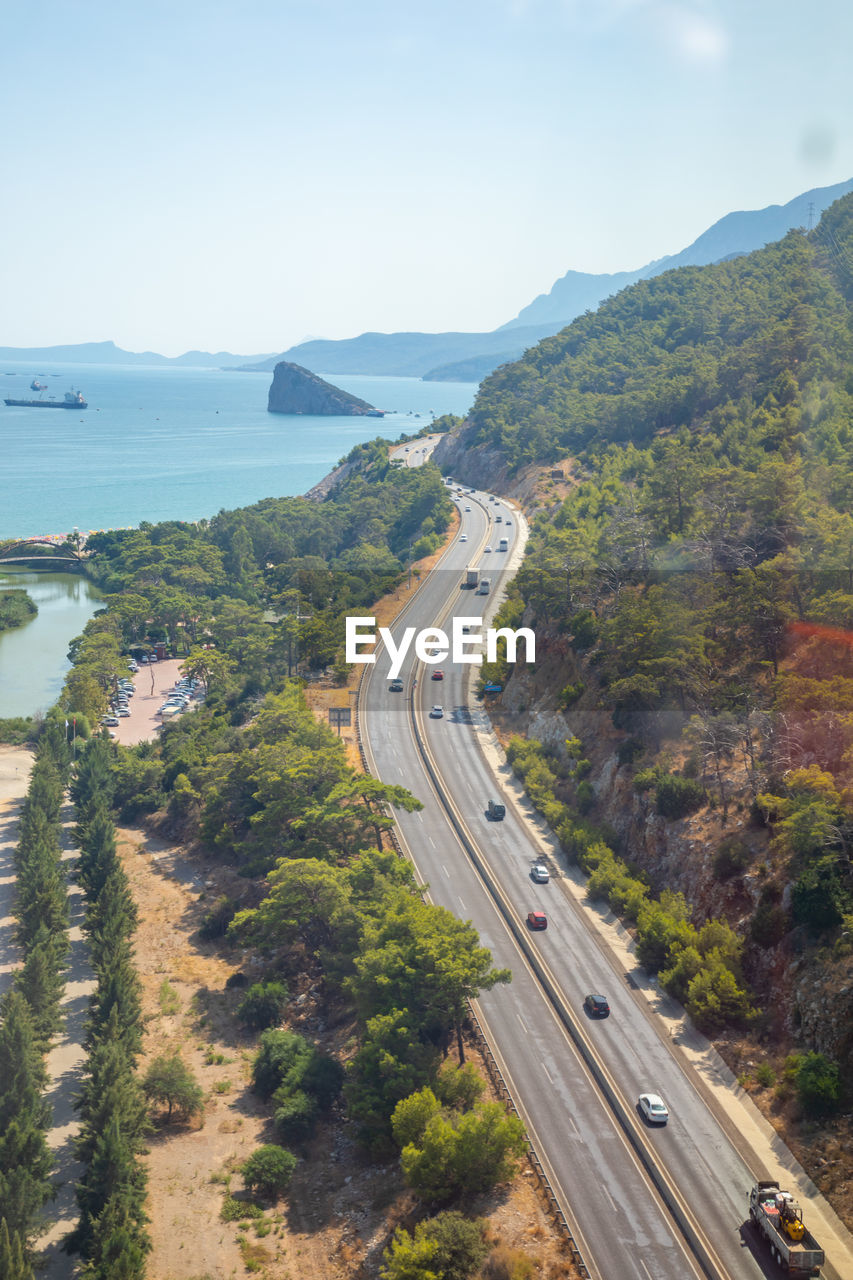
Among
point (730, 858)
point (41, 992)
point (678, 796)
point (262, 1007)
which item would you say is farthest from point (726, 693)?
point (41, 992)

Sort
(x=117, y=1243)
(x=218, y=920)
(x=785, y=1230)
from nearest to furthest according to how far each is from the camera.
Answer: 1. (x=785, y=1230)
2. (x=117, y=1243)
3. (x=218, y=920)

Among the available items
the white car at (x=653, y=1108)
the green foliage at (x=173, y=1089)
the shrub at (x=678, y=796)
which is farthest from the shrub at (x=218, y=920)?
the white car at (x=653, y=1108)

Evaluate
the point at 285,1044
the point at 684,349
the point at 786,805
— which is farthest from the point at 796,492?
the point at 684,349

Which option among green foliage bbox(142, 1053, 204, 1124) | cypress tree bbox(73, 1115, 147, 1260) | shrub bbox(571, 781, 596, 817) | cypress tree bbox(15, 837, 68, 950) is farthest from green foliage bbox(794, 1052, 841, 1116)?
cypress tree bbox(15, 837, 68, 950)

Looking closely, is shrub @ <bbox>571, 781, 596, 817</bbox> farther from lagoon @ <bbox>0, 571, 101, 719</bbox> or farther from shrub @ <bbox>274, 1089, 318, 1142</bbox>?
lagoon @ <bbox>0, 571, 101, 719</bbox>

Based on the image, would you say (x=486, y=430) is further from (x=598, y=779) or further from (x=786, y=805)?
(x=786, y=805)

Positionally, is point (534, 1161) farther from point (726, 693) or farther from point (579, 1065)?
point (726, 693)

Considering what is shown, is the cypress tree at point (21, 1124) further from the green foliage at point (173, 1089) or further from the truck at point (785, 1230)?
the truck at point (785, 1230)
